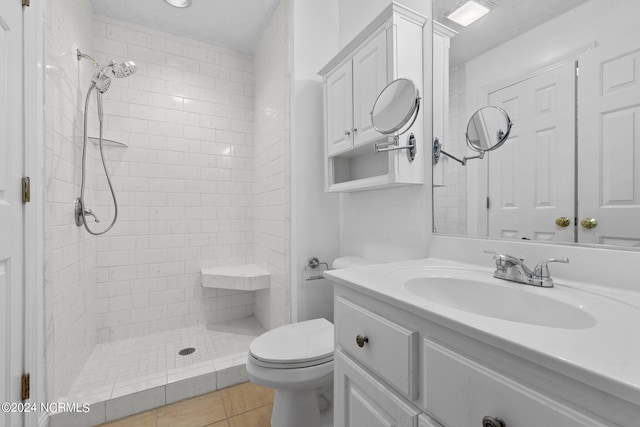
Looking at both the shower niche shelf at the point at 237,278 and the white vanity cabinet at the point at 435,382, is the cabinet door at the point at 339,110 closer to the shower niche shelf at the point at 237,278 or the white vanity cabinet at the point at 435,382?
the white vanity cabinet at the point at 435,382

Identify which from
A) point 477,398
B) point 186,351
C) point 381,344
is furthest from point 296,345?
point 186,351

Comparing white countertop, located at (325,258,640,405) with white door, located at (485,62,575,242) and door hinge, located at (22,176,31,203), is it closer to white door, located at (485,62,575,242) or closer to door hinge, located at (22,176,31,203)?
white door, located at (485,62,575,242)

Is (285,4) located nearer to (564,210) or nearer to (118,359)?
(564,210)

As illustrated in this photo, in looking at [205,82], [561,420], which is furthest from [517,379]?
[205,82]

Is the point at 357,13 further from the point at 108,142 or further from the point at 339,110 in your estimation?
the point at 108,142

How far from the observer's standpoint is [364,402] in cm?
79

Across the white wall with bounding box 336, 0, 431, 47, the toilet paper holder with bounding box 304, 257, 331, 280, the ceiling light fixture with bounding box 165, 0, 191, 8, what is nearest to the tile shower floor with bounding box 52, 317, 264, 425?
the toilet paper holder with bounding box 304, 257, 331, 280

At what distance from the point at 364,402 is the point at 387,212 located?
968 mm

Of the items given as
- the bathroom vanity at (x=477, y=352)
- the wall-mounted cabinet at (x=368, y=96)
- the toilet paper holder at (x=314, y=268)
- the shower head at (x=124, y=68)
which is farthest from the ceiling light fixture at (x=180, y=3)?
the bathroom vanity at (x=477, y=352)

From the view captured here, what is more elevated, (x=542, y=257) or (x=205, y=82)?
(x=205, y=82)

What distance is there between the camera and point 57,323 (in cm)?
141

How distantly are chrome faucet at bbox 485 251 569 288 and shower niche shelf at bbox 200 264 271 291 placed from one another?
175 cm

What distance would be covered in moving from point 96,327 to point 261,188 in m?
1.65

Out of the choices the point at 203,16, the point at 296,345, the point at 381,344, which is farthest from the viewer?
the point at 203,16
